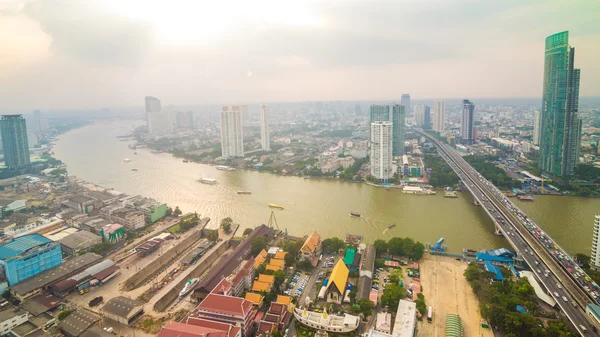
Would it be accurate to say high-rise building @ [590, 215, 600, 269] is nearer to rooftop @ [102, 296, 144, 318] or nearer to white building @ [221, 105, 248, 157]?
rooftop @ [102, 296, 144, 318]

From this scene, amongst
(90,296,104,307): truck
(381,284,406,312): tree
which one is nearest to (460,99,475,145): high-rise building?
(381,284,406,312): tree

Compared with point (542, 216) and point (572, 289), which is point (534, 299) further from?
point (542, 216)

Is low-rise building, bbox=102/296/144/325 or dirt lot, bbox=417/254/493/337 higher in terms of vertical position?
low-rise building, bbox=102/296/144/325

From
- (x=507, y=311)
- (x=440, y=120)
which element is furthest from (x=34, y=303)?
(x=440, y=120)

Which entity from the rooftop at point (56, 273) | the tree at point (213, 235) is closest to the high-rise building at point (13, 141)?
the rooftop at point (56, 273)

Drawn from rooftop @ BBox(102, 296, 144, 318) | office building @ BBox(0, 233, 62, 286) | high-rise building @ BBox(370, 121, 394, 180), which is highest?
high-rise building @ BBox(370, 121, 394, 180)
